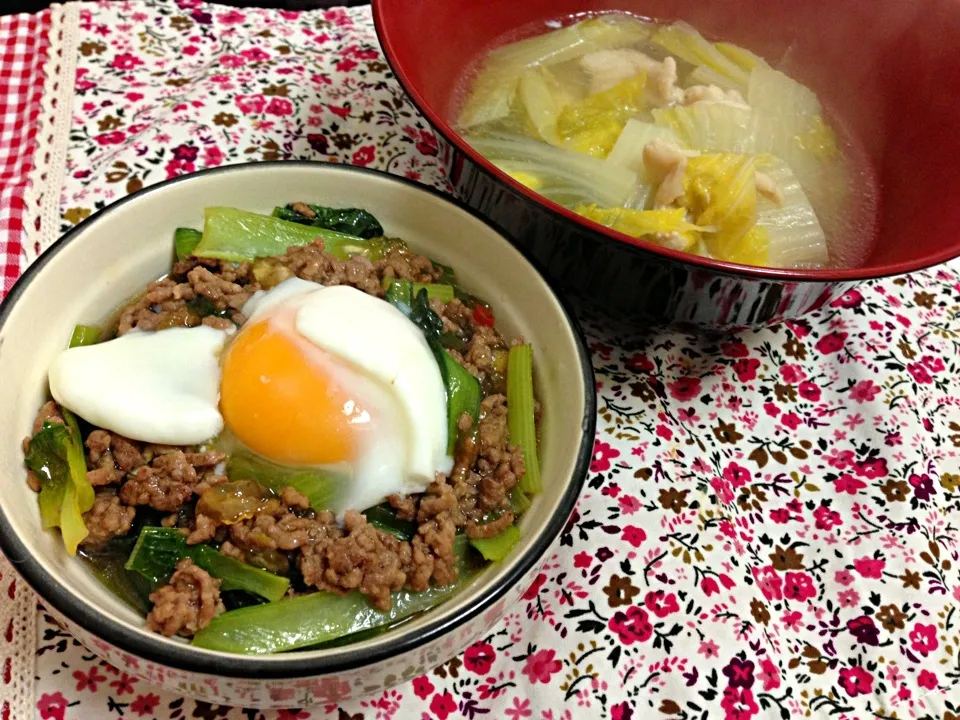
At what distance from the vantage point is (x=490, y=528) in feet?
4.38

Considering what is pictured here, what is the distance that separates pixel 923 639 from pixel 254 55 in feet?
8.64

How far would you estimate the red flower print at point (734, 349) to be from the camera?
2027mm

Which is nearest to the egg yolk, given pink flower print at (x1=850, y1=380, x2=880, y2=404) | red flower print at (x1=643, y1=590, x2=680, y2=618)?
red flower print at (x1=643, y1=590, x2=680, y2=618)

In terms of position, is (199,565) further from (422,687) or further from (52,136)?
(52,136)

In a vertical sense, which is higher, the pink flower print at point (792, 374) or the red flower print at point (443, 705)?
the pink flower print at point (792, 374)

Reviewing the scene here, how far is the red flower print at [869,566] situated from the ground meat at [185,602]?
1.40 metres

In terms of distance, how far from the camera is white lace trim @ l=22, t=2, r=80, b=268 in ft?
6.43

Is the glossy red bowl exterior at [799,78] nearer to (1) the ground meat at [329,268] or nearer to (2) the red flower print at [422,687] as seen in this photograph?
(1) the ground meat at [329,268]

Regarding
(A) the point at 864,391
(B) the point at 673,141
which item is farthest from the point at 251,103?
(A) the point at 864,391

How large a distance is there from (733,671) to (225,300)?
1.30m

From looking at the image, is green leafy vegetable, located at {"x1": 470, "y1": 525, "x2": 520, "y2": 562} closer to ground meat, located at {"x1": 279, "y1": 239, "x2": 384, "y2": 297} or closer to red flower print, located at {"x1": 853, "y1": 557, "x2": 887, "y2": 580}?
ground meat, located at {"x1": 279, "y1": 239, "x2": 384, "y2": 297}

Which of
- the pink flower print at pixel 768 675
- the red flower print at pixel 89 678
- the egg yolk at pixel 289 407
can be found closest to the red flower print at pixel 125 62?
the egg yolk at pixel 289 407

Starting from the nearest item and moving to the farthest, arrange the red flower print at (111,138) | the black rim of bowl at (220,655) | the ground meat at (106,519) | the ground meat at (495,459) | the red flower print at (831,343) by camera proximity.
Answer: the black rim of bowl at (220,655)
the ground meat at (106,519)
the ground meat at (495,459)
the red flower print at (831,343)
the red flower print at (111,138)

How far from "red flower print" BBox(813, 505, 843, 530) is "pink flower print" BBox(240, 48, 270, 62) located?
2.27 meters
